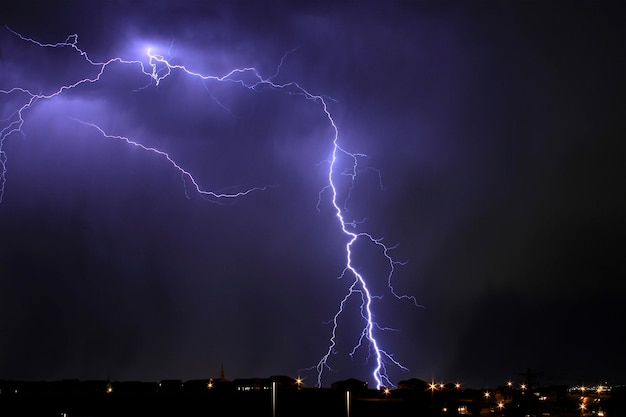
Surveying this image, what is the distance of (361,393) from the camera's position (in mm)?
30453

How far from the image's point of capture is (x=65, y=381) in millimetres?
33406

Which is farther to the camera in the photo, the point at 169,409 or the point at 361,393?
the point at 361,393

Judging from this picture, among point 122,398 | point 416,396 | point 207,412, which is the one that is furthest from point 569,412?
point 122,398

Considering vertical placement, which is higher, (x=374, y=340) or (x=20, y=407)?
(x=374, y=340)

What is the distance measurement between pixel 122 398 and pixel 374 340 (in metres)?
10.7

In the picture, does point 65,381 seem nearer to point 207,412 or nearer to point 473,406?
point 207,412

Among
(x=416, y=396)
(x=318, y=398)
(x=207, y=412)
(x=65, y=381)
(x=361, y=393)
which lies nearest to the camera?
(x=207, y=412)

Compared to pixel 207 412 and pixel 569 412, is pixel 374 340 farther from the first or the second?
pixel 569 412

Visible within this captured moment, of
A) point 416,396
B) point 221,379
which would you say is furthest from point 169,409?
point 221,379

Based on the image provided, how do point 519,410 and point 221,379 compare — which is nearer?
point 519,410

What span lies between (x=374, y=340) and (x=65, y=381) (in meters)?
18.6

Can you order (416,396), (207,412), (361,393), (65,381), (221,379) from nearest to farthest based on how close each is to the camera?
(207,412)
(416,396)
(361,393)
(65,381)
(221,379)

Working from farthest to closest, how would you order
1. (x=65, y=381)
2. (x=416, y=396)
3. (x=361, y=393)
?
(x=65, y=381)
(x=361, y=393)
(x=416, y=396)

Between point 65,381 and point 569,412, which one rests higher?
point 65,381
